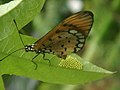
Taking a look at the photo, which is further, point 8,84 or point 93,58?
point 93,58

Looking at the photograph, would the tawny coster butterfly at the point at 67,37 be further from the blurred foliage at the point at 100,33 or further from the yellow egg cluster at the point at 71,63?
the blurred foliage at the point at 100,33

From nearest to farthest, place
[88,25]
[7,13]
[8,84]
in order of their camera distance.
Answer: [7,13]
[88,25]
[8,84]

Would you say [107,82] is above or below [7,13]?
below

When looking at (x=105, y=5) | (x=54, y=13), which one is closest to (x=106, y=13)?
(x=105, y=5)

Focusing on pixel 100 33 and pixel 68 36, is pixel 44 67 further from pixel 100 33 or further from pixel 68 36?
pixel 100 33

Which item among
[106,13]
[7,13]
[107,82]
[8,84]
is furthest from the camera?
[107,82]

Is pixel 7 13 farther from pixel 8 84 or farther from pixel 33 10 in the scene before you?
pixel 8 84

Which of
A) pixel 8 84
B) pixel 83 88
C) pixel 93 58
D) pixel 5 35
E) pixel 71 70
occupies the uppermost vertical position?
pixel 5 35

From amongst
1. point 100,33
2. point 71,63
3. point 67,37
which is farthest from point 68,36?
point 100,33
